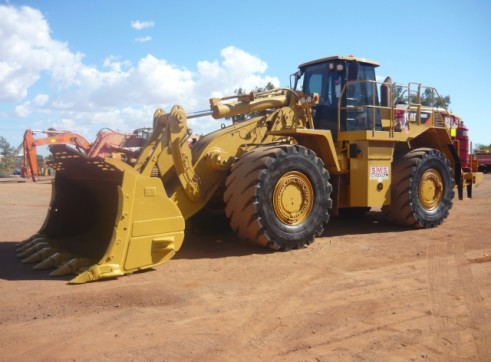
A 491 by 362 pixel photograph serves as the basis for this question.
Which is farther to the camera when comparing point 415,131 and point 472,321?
point 415,131

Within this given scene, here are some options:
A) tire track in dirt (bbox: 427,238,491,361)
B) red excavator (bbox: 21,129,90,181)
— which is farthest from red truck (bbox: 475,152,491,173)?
tire track in dirt (bbox: 427,238,491,361)

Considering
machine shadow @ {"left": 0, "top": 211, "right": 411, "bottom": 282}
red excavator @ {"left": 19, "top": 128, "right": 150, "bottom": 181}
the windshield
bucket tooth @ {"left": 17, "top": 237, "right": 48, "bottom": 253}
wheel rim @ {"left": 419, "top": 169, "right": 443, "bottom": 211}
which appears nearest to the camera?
machine shadow @ {"left": 0, "top": 211, "right": 411, "bottom": 282}

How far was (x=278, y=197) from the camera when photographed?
678 centimetres

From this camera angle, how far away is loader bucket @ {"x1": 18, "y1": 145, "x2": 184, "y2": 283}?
5348mm

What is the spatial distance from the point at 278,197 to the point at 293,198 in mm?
306

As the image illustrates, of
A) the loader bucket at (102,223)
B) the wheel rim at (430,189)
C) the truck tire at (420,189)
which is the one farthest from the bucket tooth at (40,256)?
the wheel rim at (430,189)

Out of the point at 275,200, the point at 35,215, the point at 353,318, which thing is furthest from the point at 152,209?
the point at 35,215

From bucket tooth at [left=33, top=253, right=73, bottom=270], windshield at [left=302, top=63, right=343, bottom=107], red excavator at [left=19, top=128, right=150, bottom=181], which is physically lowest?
bucket tooth at [left=33, top=253, right=73, bottom=270]

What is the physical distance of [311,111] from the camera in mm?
8172

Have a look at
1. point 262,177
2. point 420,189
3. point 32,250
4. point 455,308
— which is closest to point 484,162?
point 420,189

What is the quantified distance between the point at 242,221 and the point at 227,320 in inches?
95.9

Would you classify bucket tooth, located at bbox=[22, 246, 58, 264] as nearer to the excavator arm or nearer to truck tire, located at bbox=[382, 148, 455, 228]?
the excavator arm

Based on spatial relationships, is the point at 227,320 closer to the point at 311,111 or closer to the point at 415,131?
the point at 311,111

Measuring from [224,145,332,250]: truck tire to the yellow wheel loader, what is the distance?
0.02 metres
